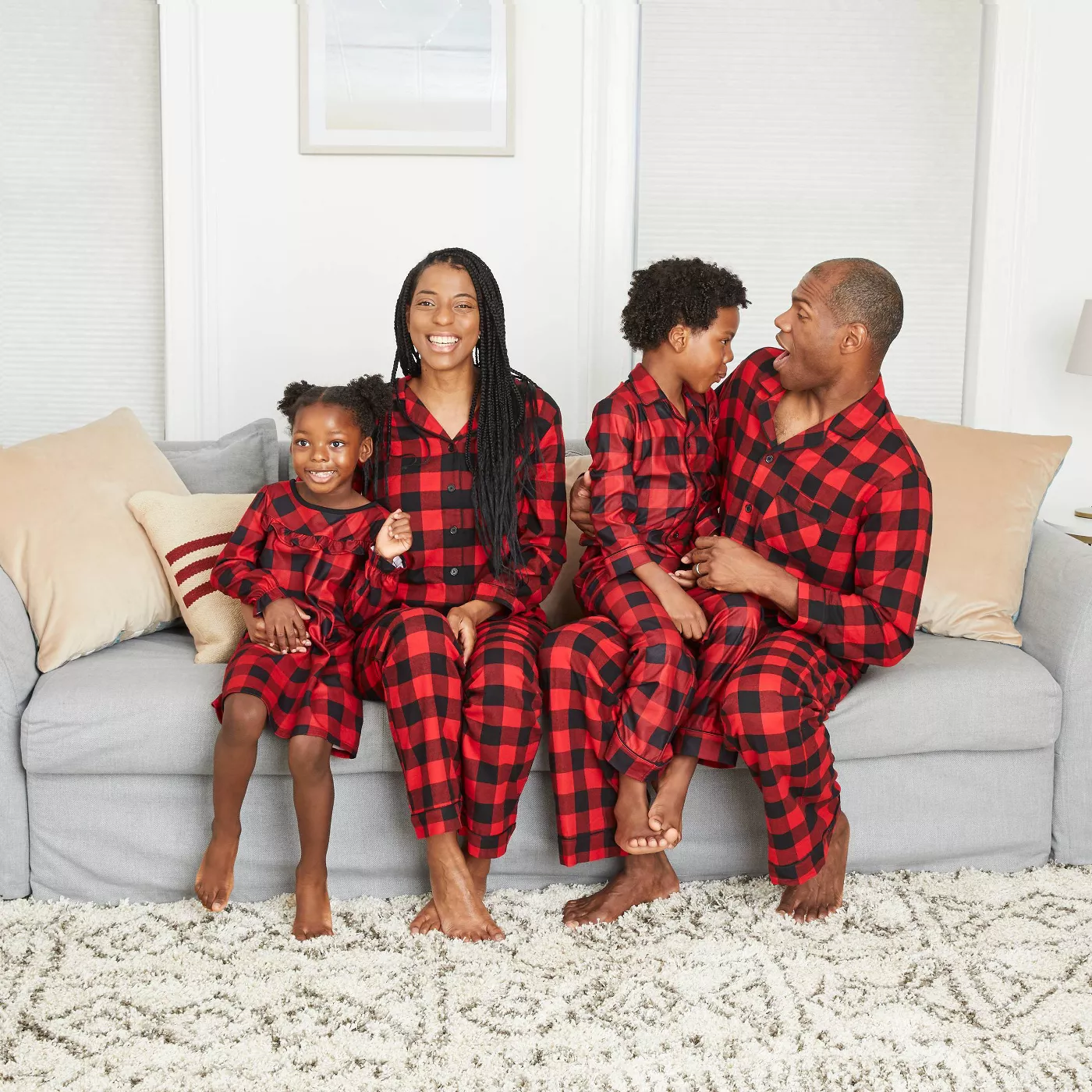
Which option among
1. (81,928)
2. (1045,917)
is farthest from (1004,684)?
(81,928)

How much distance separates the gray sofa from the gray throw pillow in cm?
44

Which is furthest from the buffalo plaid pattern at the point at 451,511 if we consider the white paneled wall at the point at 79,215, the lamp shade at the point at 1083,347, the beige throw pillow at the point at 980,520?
the lamp shade at the point at 1083,347

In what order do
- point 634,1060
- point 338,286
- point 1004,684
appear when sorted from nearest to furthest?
point 634,1060, point 1004,684, point 338,286

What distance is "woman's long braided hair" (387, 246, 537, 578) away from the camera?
2.05m

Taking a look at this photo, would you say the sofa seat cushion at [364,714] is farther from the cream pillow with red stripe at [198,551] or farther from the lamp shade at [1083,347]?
the lamp shade at [1083,347]

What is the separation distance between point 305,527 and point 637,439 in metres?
0.62

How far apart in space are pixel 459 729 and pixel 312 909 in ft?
1.20

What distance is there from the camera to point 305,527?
6.53ft

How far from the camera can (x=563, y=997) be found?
158 cm

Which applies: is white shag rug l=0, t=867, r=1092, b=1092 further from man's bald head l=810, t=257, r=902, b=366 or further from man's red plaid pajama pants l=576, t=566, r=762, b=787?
man's bald head l=810, t=257, r=902, b=366

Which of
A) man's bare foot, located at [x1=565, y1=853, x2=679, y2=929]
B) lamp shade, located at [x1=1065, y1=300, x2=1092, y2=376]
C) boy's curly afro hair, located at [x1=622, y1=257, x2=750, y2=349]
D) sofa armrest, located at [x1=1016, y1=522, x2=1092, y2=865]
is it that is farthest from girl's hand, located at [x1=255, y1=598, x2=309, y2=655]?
lamp shade, located at [x1=1065, y1=300, x2=1092, y2=376]

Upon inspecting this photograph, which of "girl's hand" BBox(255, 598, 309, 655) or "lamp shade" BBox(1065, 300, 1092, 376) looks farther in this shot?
"lamp shade" BBox(1065, 300, 1092, 376)

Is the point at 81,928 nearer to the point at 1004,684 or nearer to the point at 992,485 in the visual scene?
the point at 1004,684

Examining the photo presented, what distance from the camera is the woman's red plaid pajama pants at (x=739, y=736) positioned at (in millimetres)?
1773
